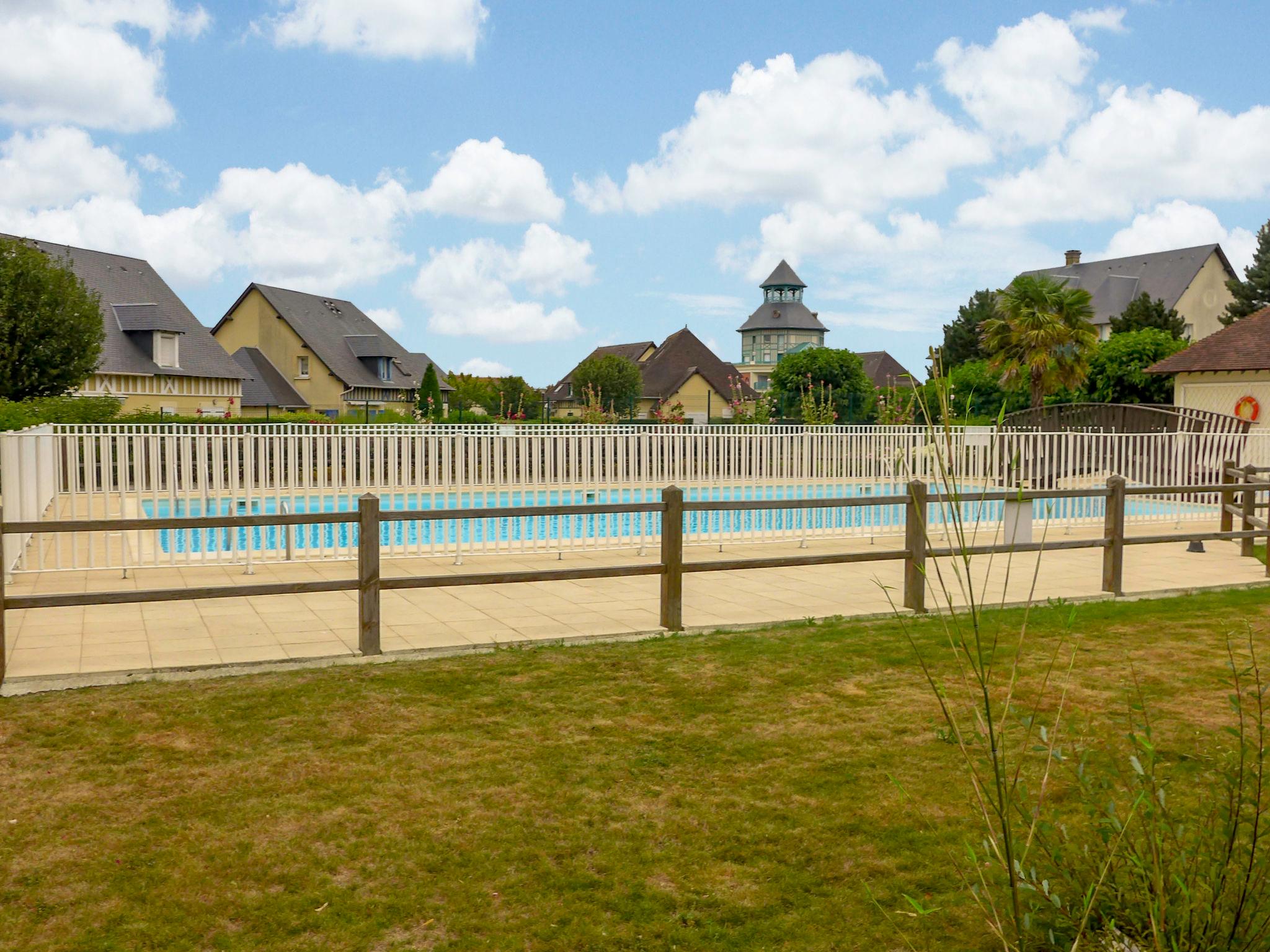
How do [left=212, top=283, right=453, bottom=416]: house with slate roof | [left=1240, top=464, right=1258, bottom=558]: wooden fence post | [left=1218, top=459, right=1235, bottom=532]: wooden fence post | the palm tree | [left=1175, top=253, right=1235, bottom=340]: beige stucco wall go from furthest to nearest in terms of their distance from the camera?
[left=1175, top=253, right=1235, bottom=340]: beige stucco wall → [left=212, top=283, right=453, bottom=416]: house with slate roof → the palm tree → [left=1218, top=459, right=1235, bottom=532]: wooden fence post → [left=1240, top=464, right=1258, bottom=558]: wooden fence post

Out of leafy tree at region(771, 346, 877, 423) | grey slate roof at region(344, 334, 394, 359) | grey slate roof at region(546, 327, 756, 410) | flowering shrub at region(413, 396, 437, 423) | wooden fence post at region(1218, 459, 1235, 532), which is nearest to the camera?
wooden fence post at region(1218, 459, 1235, 532)

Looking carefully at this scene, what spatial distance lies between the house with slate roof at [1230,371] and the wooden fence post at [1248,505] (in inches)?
633

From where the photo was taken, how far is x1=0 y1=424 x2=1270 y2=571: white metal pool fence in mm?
12945

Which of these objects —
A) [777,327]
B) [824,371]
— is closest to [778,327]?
[777,327]

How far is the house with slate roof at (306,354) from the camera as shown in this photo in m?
56.8

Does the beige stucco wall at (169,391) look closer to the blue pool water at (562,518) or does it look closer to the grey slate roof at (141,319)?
the grey slate roof at (141,319)

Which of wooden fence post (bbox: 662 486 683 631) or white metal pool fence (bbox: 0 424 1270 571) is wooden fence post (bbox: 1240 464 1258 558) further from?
wooden fence post (bbox: 662 486 683 631)

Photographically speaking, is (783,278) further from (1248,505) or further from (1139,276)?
(1248,505)

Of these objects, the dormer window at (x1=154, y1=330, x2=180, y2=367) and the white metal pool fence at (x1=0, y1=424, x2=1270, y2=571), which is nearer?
the white metal pool fence at (x1=0, y1=424, x2=1270, y2=571)

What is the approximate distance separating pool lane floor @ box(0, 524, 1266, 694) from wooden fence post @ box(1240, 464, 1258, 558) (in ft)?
0.67

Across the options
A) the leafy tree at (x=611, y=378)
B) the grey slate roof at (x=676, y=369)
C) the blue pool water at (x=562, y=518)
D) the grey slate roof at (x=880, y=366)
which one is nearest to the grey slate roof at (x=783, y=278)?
the grey slate roof at (x=880, y=366)

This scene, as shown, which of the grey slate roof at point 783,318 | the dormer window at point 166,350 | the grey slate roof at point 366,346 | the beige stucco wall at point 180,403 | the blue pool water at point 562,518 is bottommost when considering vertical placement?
the blue pool water at point 562,518

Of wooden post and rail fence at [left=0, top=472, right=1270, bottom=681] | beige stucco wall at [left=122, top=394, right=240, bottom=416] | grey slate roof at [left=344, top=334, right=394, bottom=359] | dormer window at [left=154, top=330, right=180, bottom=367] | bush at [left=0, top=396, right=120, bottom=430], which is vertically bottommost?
wooden post and rail fence at [left=0, top=472, right=1270, bottom=681]

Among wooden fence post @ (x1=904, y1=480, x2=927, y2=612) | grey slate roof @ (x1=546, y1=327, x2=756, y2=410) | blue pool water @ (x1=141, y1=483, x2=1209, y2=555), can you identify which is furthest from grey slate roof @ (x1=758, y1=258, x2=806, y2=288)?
wooden fence post @ (x1=904, y1=480, x2=927, y2=612)
